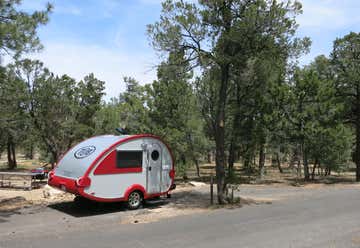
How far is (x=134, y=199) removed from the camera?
1128cm

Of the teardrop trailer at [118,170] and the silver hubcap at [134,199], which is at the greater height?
the teardrop trailer at [118,170]

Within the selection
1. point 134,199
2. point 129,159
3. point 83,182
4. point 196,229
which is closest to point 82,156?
point 83,182

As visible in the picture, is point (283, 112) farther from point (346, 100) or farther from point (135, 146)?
point (135, 146)

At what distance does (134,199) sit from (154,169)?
1.26 metres

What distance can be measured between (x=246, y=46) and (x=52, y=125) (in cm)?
1438

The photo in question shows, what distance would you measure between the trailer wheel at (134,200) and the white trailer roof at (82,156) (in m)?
1.84

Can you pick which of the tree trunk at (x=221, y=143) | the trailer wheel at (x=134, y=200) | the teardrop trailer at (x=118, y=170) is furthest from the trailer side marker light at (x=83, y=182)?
the tree trunk at (x=221, y=143)

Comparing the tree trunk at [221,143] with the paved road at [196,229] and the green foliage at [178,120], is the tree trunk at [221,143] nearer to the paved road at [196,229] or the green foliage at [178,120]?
the paved road at [196,229]

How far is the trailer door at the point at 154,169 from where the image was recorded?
11.7 metres

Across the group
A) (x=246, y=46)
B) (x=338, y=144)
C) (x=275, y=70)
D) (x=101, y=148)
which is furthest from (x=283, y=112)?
(x=101, y=148)

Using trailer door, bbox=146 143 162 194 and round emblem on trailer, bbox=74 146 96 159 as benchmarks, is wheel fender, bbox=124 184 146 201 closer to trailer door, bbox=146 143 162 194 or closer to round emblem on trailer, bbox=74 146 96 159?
trailer door, bbox=146 143 162 194

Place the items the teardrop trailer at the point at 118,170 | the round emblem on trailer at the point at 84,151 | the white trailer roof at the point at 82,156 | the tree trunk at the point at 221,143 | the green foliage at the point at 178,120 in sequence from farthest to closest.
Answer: the green foliage at the point at 178,120
the tree trunk at the point at 221,143
the round emblem on trailer at the point at 84,151
the white trailer roof at the point at 82,156
the teardrop trailer at the point at 118,170

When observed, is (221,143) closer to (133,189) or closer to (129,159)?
(129,159)

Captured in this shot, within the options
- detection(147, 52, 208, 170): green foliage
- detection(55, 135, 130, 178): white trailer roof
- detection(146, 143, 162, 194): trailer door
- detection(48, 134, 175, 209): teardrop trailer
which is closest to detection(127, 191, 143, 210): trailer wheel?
detection(48, 134, 175, 209): teardrop trailer
